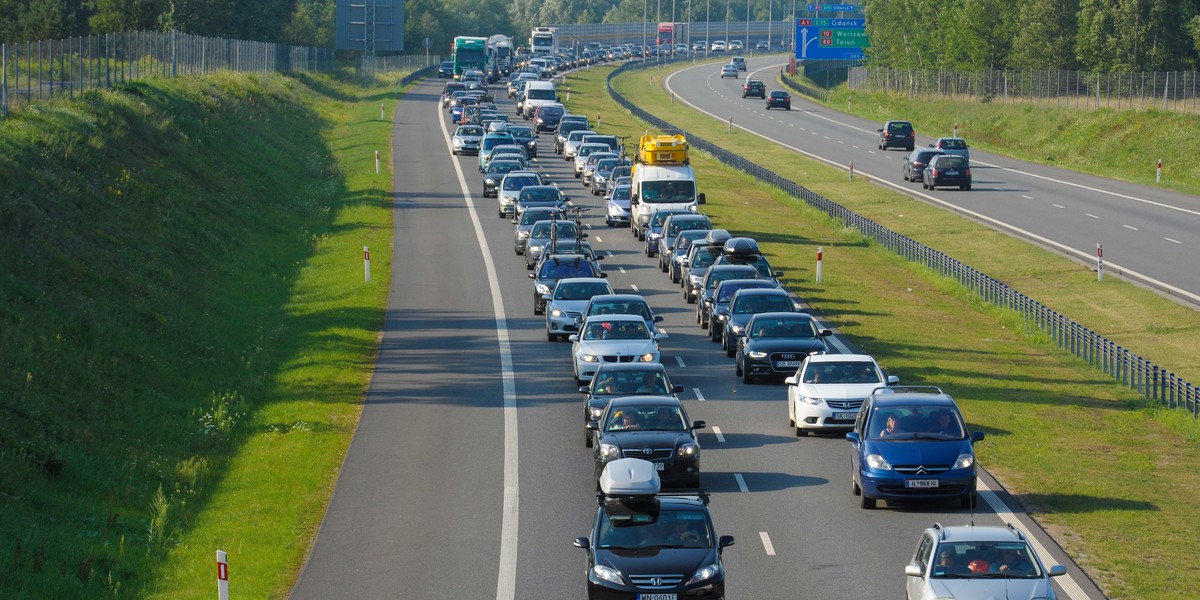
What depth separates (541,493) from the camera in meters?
23.7

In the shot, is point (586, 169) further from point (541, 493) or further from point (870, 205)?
point (541, 493)

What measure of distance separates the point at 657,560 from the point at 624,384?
10400 mm

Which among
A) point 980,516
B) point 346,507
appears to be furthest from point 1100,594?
point 346,507

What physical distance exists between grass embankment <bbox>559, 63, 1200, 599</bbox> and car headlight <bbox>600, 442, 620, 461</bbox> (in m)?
5.99

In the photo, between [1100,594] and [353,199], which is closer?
[1100,594]

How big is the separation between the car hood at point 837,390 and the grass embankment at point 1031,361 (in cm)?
223

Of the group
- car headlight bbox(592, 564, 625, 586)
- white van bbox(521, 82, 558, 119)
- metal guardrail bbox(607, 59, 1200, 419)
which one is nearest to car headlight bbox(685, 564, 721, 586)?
car headlight bbox(592, 564, 625, 586)

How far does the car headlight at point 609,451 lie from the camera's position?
76.1 ft

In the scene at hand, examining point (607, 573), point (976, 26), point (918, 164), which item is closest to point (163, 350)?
point (607, 573)

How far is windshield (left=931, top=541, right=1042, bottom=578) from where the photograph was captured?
15.8 meters

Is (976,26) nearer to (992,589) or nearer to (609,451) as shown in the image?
(609,451)

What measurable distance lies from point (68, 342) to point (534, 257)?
20402mm

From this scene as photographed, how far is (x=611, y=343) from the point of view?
32.2 m

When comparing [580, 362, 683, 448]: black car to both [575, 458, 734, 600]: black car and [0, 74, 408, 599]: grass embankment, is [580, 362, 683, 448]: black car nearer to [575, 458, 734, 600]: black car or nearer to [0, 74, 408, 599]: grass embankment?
[0, 74, 408, 599]: grass embankment
